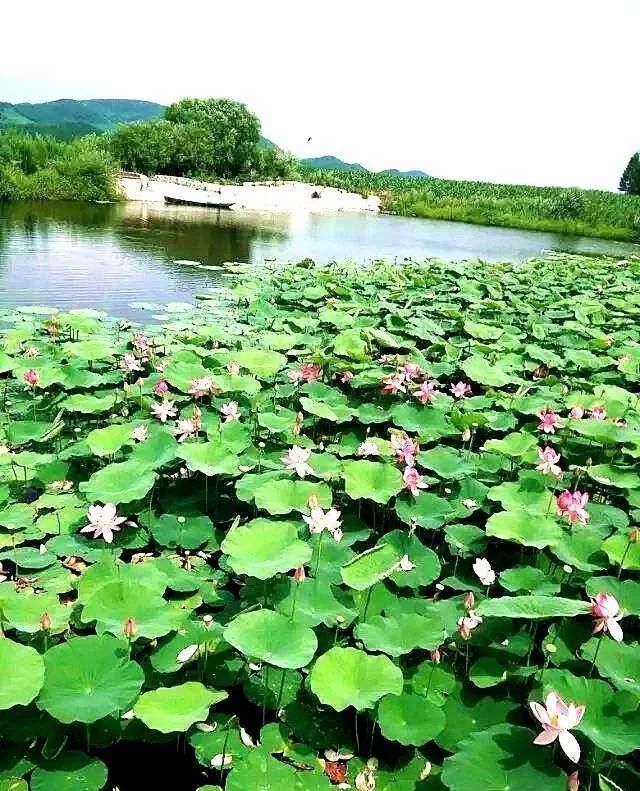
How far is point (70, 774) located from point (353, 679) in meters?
0.60

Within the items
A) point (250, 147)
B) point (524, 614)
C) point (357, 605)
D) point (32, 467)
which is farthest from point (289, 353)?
point (250, 147)

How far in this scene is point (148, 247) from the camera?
11.5m

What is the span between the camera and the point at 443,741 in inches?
53.6

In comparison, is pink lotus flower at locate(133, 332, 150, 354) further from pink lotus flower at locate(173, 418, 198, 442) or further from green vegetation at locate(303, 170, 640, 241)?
green vegetation at locate(303, 170, 640, 241)

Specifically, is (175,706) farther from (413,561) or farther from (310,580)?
(413,561)

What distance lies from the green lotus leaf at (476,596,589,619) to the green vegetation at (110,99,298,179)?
1225 inches

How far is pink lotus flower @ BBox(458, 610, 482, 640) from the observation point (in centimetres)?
153

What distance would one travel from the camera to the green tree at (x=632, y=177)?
187 feet

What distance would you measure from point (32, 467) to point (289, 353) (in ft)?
5.87

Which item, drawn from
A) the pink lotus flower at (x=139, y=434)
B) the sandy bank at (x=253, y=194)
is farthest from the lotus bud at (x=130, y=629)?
the sandy bank at (x=253, y=194)

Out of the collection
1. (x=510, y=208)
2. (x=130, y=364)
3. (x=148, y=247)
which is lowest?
(x=148, y=247)

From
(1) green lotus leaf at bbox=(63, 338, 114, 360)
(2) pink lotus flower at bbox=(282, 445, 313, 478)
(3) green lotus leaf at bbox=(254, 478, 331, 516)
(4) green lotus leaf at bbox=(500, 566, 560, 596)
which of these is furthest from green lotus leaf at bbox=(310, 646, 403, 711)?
(1) green lotus leaf at bbox=(63, 338, 114, 360)

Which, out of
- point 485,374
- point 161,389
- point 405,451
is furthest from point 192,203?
point 405,451

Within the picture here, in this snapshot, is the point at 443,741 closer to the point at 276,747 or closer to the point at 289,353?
the point at 276,747
